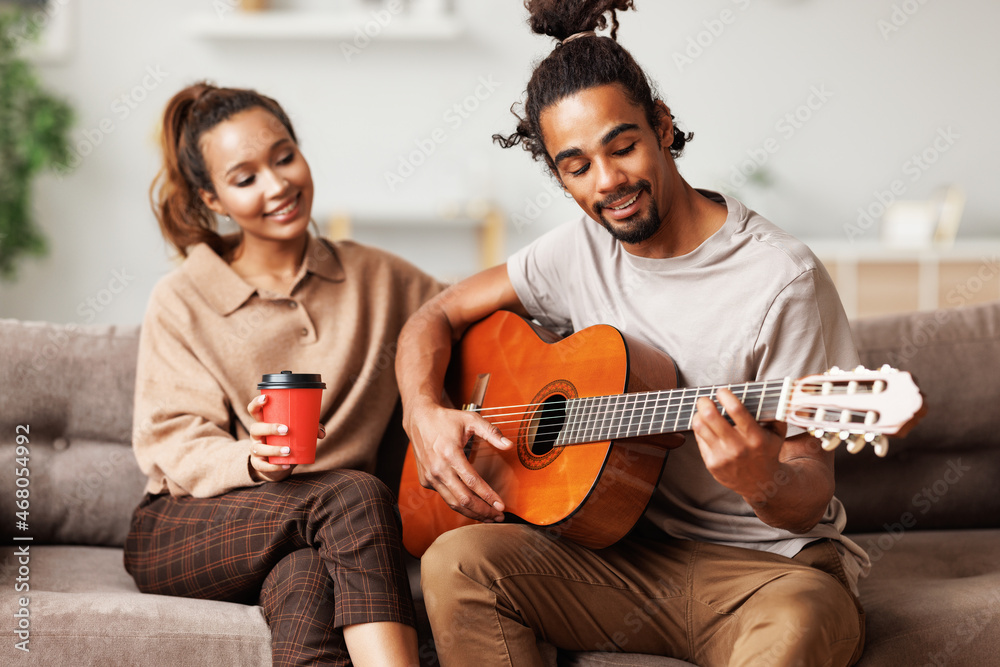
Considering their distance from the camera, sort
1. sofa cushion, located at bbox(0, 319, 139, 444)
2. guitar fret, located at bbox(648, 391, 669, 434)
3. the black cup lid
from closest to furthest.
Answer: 1. guitar fret, located at bbox(648, 391, 669, 434)
2. the black cup lid
3. sofa cushion, located at bbox(0, 319, 139, 444)

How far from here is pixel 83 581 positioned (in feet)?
5.25

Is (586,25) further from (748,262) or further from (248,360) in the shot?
(248,360)

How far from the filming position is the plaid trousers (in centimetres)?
133

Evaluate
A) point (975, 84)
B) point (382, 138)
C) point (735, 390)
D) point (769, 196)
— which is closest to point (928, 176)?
point (975, 84)

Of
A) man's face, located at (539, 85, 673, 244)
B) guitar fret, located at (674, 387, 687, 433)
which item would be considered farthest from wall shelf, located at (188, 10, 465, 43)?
→ guitar fret, located at (674, 387, 687, 433)

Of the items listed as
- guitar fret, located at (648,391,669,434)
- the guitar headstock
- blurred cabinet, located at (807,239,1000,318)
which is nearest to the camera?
the guitar headstock

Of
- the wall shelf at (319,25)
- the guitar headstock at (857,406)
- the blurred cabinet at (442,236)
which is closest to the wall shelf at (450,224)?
the blurred cabinet at (442,236)

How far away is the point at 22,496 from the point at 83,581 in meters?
0.33

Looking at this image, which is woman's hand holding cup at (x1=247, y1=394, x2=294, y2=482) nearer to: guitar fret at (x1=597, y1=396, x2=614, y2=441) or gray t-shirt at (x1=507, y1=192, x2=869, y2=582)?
guitar fret at (x1=597, y1=396, x2=614, y2=441)

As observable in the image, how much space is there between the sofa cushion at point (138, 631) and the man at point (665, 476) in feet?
1.11

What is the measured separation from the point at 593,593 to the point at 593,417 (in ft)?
0.95

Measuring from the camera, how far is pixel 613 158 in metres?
1.36

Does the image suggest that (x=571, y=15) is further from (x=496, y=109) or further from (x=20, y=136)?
(x=20, y=136)

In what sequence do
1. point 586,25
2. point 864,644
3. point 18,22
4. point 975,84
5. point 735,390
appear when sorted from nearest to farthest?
point 735,390, point 864,644, point 586,25, point 18,22, point 975,84
